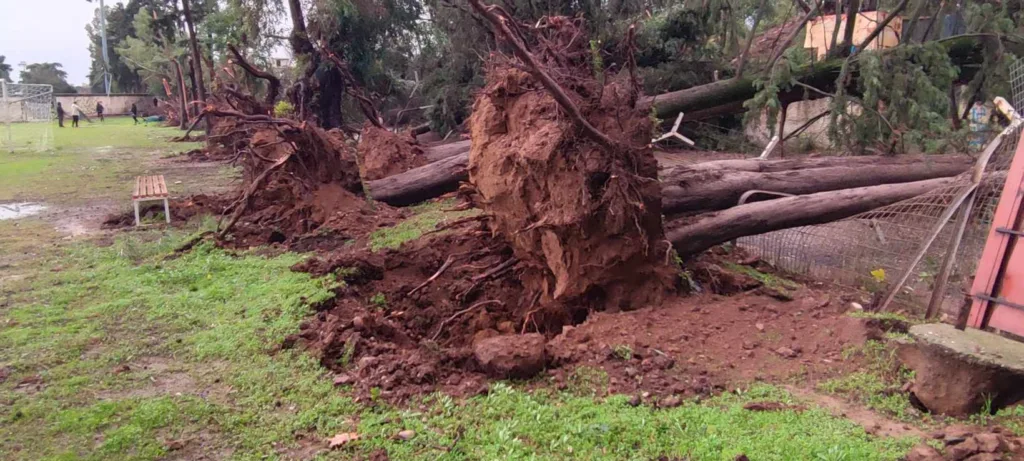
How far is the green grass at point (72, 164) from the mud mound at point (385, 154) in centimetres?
478

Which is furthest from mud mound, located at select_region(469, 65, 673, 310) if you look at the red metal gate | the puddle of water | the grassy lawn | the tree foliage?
the tree foliage

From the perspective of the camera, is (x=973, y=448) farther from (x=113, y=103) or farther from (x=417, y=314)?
(x=113, y=103)

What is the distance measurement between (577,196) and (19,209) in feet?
32.5

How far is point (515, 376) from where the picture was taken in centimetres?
416

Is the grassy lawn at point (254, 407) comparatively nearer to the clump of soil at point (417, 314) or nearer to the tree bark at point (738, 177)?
the clump of soil at point (417, 314)

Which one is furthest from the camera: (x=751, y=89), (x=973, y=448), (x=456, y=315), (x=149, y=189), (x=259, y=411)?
(x=751, y=89)

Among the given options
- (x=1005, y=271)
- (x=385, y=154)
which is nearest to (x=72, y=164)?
(x=385, y=154)

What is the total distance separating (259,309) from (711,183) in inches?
166

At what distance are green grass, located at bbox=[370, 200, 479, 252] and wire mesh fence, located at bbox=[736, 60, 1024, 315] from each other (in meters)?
3.34

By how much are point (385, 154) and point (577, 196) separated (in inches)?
251

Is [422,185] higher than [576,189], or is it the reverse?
[576,189]

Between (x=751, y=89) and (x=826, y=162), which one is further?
(x=751, y=89)

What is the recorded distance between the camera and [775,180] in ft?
25.2

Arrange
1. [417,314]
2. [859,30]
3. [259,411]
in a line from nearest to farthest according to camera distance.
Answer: [259,411]
[417,314]
[859,30]
